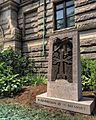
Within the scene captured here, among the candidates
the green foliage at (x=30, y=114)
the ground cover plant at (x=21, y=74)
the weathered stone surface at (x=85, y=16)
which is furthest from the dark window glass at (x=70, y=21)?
the green foliage at (x=30, y=114)

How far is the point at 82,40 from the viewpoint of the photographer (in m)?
9.05

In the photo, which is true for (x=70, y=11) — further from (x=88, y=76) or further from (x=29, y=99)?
(x=29, y=99)

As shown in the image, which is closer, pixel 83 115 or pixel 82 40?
pixel 83 115

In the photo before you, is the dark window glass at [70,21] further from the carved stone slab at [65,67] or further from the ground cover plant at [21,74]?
the carved stone slab at [65,67]

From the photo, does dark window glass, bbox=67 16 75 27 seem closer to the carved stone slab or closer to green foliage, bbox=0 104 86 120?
the carved stone slab

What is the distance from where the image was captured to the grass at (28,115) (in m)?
4.41

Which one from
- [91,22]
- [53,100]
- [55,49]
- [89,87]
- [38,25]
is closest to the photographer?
[53,100]

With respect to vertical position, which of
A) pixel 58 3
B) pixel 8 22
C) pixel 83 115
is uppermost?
pixel 58 3

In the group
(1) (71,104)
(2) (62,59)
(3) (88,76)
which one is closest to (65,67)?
(2) (62,59)

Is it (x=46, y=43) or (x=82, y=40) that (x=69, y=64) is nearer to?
(x=82, y=40)

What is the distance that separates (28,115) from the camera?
4.65 m

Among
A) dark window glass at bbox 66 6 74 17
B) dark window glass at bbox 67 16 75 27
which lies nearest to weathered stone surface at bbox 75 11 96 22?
dark window glass at bbox 67 16 75 27

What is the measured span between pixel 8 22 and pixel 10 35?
3.63ft

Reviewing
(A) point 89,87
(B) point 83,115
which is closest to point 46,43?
(A) point 89,87
